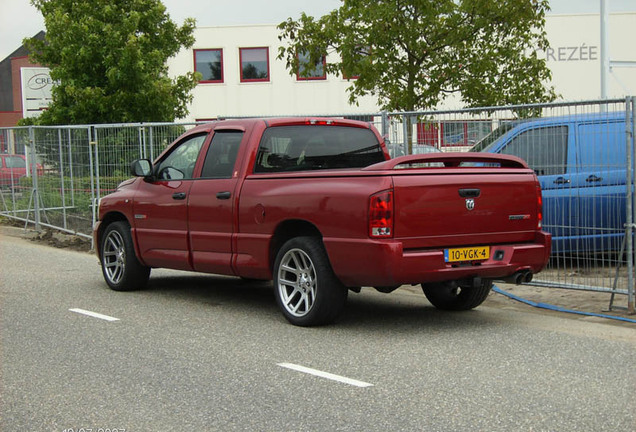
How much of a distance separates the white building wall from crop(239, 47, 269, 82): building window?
0.88 ft

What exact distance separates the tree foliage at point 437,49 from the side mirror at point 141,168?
26.3ft

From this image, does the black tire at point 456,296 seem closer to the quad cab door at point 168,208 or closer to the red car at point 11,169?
the quad cab door at point 168,208

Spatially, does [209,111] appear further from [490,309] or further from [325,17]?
[490,309]

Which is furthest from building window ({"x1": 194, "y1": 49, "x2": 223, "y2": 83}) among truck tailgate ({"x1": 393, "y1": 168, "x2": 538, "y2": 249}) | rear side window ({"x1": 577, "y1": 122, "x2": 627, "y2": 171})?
truck tailgate ({"x1": 393, "y1": 168, "x2": 538, "y2": 249})

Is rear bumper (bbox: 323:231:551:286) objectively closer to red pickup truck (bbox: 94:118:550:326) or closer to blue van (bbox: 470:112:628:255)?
red pickup truck (bbox: 94:118:550:326)

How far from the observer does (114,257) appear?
10.3m

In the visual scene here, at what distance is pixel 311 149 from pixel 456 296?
79.8 inches

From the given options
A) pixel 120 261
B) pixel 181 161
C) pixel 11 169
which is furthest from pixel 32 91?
pixel 181 161

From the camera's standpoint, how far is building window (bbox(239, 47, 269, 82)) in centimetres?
4350

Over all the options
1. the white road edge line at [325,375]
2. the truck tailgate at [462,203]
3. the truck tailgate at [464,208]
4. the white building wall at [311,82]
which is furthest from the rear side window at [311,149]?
the white building wall at [311,82]

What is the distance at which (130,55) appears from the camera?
26.0 m

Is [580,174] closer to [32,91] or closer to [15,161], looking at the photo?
[15,161]

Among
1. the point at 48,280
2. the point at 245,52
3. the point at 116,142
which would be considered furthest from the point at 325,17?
the point at 245,52

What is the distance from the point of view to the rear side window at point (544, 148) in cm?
923
